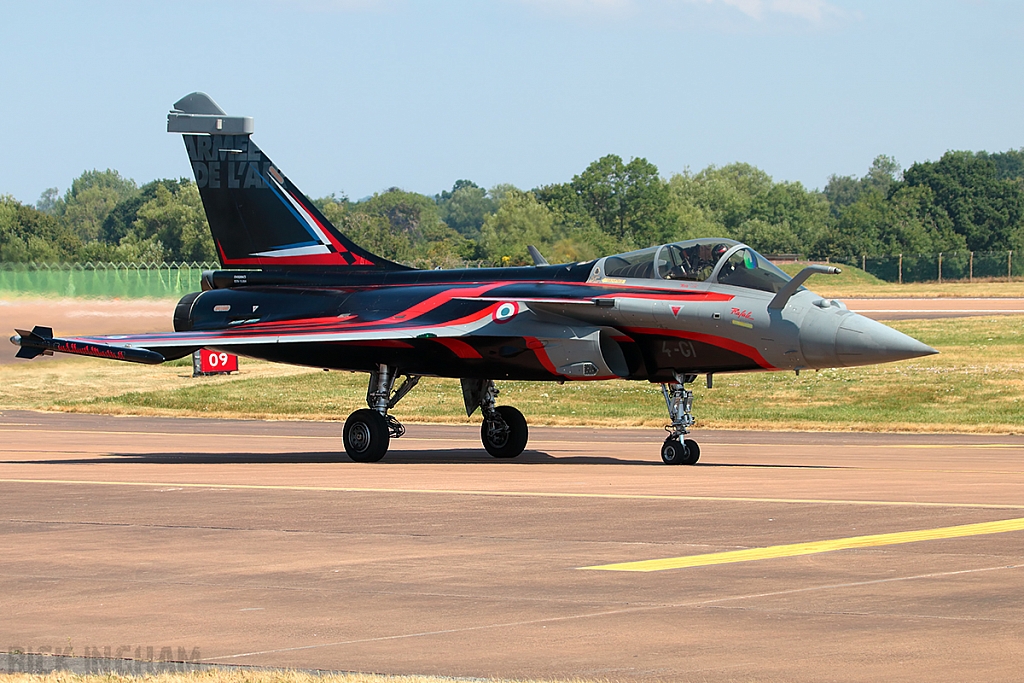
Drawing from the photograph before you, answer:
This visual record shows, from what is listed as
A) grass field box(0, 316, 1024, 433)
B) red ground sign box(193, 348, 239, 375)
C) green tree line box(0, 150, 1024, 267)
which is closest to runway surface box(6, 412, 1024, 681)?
grass field box(0, 316, 1024, 433)

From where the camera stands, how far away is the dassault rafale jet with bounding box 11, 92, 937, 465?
18125mm

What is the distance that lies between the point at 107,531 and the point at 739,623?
640cm

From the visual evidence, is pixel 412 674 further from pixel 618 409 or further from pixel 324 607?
pixel 618 409

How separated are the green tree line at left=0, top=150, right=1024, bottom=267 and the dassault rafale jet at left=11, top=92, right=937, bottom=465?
27346mm

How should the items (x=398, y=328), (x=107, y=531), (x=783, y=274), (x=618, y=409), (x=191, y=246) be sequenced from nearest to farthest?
1. (x=107, y=531)
2. (x=783, y=274)
3. (x=398, y=328)
4. (x=618, y=409)
5. (x=191, y=246)

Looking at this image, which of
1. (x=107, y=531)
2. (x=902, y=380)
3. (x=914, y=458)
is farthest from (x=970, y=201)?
(x=107, y=531)

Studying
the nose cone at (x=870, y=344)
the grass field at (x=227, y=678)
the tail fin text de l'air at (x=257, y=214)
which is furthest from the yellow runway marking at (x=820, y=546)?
the tail fin text de l'air at (x=257, y=214)

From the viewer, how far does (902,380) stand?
3450 centimetres

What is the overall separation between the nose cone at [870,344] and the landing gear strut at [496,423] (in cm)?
555

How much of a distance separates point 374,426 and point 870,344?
7208 mm

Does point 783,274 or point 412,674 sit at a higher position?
point 783,274

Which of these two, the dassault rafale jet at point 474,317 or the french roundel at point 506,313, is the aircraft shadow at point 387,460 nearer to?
the dassault rafale jet at point 474,317

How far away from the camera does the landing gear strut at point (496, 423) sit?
69.4 ft

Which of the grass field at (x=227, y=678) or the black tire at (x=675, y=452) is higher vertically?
the grass field at (x=227, y=678)
